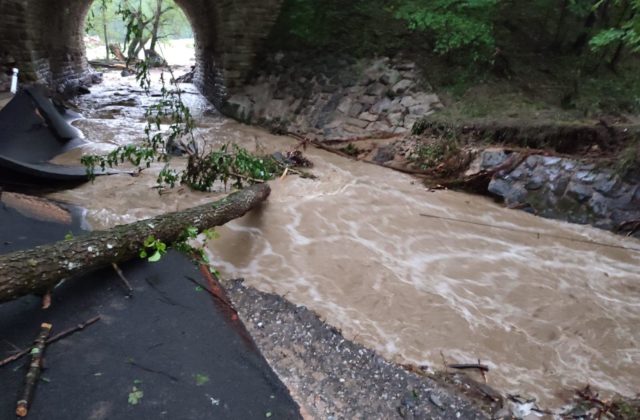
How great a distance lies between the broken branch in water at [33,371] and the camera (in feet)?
5.51

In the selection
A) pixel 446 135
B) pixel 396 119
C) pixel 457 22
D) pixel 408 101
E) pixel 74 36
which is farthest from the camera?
pixel 74 36

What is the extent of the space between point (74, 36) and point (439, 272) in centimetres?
1403

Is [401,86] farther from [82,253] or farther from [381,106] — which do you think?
[82,253]

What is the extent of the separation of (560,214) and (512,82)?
349 cm

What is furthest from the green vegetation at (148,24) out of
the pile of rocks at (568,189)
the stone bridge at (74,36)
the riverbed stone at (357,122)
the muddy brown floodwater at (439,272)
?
the pile of rocks at (568,189)

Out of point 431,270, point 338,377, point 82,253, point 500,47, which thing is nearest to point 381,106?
point 500,47

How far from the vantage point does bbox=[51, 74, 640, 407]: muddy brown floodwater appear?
2951mm

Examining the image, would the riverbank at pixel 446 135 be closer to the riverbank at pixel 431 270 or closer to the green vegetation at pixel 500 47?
the green vegetation at pixel 500 47

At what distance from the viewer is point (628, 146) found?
5.53 m

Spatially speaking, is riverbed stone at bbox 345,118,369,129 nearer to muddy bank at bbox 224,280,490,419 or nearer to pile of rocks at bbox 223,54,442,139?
pile of rocks at bbox 223,54,442,139

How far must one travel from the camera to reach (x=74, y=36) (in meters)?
12.8

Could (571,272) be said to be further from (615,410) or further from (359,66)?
(359,66)

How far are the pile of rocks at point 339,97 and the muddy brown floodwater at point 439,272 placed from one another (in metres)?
2.20

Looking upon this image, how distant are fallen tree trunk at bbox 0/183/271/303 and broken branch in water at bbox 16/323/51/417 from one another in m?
0.25
